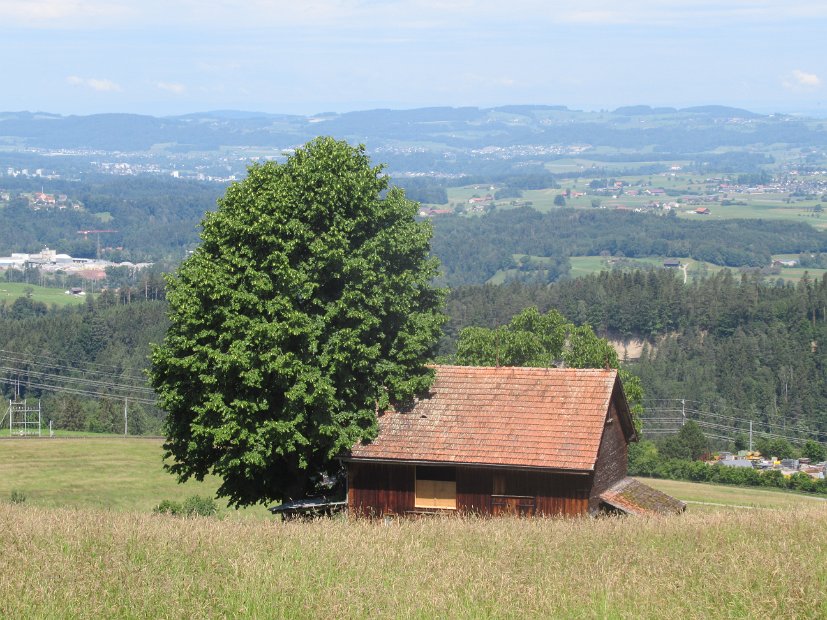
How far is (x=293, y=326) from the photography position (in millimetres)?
25328

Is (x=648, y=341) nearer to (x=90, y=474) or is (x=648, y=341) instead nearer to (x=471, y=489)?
(x=90, y=474)

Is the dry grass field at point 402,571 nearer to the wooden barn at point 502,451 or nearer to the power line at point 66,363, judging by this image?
the wooden barn at point 502,451

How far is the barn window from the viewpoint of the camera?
26.4 m

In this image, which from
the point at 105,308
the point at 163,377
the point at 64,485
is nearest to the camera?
the point at 163,377

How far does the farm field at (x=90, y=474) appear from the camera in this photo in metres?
46.1

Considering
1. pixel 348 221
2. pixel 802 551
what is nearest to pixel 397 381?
pixel 348 221

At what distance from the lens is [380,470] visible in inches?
1053

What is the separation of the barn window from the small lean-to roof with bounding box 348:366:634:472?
0.86 metres

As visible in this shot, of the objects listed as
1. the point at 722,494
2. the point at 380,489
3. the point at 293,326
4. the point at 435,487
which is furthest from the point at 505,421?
the point at 722,494

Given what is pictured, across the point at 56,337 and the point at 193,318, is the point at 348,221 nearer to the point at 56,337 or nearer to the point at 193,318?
the point at 193,318

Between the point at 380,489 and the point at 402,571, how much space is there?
14074mm

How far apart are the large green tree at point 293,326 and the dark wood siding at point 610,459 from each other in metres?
4.43

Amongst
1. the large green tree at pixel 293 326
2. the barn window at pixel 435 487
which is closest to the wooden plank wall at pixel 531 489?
the barn window at pixel 435 487

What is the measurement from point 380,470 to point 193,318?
5.58m
